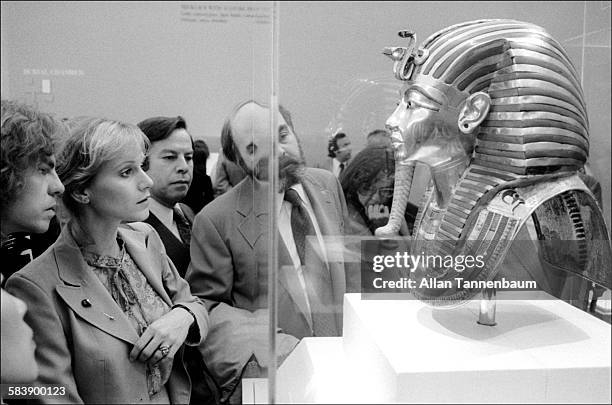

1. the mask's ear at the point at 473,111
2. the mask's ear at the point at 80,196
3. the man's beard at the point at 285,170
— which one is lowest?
the mask's ear at the point at 80,196

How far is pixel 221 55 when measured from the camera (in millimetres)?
1679

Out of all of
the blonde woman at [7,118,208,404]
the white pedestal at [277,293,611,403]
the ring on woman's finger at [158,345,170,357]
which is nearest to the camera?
the white pedestal at [277,293,611,403]

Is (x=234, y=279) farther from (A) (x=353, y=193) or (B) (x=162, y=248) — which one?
(A) (x=353, y=193)

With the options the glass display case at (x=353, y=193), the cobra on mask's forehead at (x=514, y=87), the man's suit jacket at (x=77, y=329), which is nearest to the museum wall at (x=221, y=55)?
the glass display case at (x=353, y=193)

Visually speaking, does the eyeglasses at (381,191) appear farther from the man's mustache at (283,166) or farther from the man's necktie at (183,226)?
the man's necktie at (183,226)

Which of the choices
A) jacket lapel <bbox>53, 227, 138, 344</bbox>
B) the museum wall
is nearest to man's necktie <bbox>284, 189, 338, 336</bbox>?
the museum wall

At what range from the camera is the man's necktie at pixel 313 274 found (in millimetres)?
1722

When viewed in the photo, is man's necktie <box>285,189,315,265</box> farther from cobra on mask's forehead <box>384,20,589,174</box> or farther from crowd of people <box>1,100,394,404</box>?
cobra on mask's forehead <box>384,20,589,174</box>

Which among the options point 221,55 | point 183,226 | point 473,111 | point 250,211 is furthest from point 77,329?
point 473,111

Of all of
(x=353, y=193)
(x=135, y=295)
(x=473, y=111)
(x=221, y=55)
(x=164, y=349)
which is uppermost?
(x=221, y=55)

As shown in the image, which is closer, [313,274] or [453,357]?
[453,357]

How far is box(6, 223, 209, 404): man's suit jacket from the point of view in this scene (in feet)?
5.00

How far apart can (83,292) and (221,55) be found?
0.67 m

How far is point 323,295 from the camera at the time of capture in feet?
5.83
